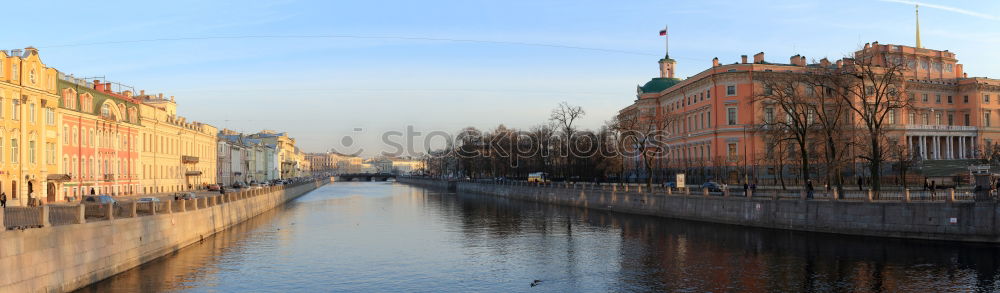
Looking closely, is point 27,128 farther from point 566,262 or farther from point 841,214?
point 841,214

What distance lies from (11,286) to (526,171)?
10353 centimetres

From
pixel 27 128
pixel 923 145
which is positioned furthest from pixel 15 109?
pixel 923 145

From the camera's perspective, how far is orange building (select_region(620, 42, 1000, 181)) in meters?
88.1

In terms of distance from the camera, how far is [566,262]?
3341 cm

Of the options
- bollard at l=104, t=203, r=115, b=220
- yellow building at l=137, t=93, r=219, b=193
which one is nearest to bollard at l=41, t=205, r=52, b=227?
bollard at l=104, t=203, r=115, b=220

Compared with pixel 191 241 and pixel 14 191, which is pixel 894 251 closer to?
pixel 191 241

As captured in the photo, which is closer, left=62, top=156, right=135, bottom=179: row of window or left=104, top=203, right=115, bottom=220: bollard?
left=104, top=203, right=115, bottom=220: bollard

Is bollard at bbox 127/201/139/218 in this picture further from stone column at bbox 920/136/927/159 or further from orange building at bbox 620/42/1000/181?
stone column at bbox 920/136/927/159

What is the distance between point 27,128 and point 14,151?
197 centimetres

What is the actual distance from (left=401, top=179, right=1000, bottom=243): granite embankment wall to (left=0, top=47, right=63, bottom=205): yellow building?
44018 mm

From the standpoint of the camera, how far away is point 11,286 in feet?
66.2

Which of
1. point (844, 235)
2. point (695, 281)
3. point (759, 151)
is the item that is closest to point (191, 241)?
point (695, 281)

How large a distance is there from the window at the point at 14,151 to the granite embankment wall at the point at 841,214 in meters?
44.4

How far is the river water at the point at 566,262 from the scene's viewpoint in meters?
26.9
